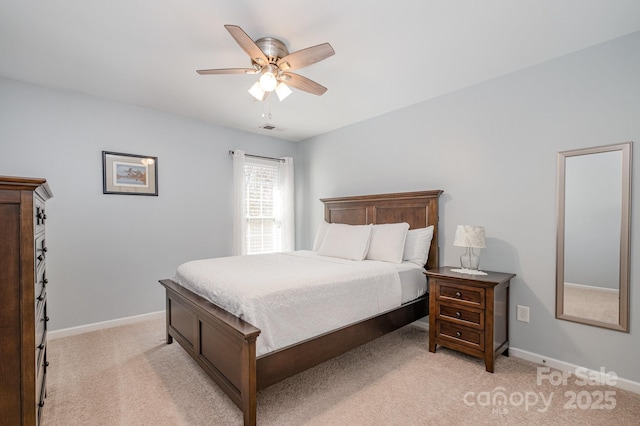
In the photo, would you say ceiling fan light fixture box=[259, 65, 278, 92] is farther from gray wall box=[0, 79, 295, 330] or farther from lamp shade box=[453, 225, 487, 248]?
gray wall box=[0, 79, 295, 330]

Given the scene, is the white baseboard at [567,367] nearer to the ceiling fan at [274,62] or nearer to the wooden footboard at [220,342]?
the wooden footboard at [220,342]

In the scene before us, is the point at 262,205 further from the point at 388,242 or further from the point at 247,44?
the point at 247,44

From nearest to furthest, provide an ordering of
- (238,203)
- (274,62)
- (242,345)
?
(242,345)
(274,62)
(238,203)

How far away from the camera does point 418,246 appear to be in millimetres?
3221

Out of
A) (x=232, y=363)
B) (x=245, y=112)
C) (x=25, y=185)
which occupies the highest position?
(x=245, y=112)

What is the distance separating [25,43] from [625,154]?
15.0ft

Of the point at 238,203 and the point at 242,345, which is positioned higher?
the point at 238,203

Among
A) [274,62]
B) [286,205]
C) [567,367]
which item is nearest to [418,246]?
[567,367]

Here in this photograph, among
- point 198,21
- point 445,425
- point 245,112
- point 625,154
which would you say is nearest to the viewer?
point 445,425

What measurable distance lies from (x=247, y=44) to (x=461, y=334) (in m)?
2.79

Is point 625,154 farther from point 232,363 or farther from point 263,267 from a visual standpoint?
point 232,363

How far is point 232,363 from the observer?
5.99ft

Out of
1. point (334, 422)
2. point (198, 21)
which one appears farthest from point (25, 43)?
point (334, 422)

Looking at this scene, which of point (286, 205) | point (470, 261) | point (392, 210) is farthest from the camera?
point (286, 205)
